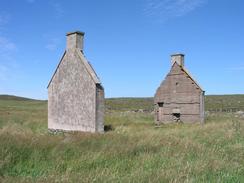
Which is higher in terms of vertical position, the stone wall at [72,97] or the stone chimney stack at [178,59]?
the stone chimney stack at [178,59]

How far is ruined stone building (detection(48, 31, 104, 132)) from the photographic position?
22.2m

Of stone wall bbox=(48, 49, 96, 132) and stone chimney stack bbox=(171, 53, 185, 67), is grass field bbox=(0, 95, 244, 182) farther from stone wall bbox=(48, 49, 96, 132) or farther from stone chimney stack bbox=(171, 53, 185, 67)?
stone chimney stack bbox=(171, 53, 185, 67)

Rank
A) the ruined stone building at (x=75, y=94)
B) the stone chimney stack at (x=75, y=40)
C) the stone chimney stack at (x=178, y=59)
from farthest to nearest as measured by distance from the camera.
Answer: the stone chimney stack at (x=178, y=59)
the stone chimney stack at (x=75, y=40)
the ruined stone building at (x=75, y=94)

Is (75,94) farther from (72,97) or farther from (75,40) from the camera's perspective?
(75,40)

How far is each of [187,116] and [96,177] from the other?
79.3ft

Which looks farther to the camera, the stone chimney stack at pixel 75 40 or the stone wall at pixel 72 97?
the stone chimney stack at pixel 75 40

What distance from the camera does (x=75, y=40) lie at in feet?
79.9

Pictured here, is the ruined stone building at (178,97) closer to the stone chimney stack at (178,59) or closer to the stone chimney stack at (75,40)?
the stone chimney stack at (178,59)

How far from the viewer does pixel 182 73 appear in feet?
103

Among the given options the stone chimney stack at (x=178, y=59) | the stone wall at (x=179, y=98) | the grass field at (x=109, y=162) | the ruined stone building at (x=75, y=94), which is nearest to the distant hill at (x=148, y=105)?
the stone wall at (x=179, y=98)

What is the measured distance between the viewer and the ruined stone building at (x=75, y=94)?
22.2m

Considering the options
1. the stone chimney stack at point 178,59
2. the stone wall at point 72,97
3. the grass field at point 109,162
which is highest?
the stone chimney stack at point 178,59

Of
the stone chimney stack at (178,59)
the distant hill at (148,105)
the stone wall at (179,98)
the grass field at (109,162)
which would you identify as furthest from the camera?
the distant hill at (148,105)

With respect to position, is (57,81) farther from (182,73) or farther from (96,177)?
(96,177)
